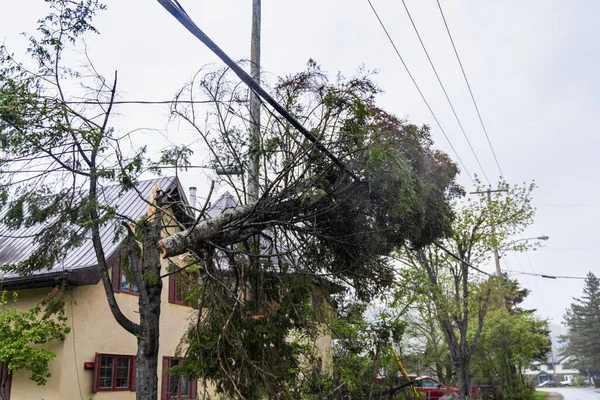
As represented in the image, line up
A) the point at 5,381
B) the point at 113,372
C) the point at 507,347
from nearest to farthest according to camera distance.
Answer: the point at 5,381, the point at 113,372, the point at 507,347

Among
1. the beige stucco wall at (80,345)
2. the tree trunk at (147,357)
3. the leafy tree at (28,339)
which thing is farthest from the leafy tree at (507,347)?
the tree trunk at (147,357)

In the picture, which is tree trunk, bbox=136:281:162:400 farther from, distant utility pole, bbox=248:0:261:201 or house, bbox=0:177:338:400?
house, bbox=0:177:338:400

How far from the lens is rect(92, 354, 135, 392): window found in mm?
13790

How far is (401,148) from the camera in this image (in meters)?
9.48

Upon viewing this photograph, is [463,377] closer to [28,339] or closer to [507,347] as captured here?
[507,347]

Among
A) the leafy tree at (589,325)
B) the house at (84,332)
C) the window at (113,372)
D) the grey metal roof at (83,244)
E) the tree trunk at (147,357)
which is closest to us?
the tree trunk at (147,357)

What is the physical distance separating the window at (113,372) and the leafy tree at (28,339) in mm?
1217

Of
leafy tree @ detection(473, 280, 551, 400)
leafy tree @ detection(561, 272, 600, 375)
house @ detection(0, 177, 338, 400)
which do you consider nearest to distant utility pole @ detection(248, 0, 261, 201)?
house @ detection(0, 177, 338, 400)

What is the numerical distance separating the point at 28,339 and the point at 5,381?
1631 mm

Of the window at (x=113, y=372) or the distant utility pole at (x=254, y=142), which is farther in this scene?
the window at (x=113, y=372)

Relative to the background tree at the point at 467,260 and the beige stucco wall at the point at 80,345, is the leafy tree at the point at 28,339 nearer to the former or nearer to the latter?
the beige stucco wall at the point at 80,345

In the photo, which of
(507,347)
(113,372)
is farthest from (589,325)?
(113,372)

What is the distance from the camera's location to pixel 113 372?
14391 millimetres

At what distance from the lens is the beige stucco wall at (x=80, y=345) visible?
13.0 metres
